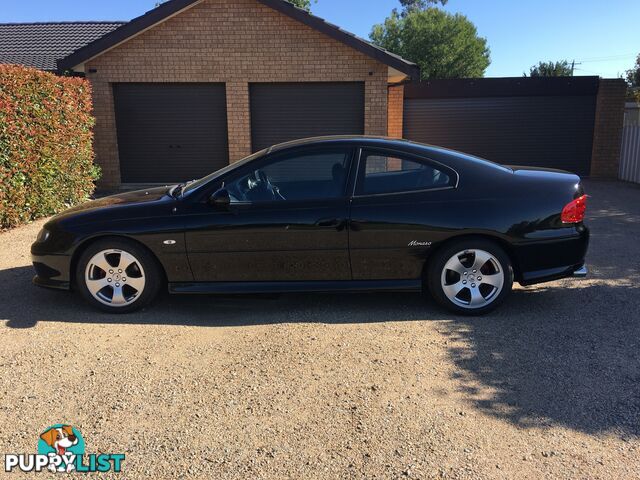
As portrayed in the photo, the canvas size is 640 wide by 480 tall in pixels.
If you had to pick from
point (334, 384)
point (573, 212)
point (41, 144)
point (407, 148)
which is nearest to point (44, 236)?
point (334, 384)

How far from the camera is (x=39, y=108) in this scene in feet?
27.8

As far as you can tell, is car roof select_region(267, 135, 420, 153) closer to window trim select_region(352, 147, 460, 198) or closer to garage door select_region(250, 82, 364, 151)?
window trim select_region(352, 147, 460, 198)

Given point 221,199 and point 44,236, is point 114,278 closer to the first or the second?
point 44,236

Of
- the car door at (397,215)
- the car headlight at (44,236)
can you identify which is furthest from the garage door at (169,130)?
the car door at (397,215)

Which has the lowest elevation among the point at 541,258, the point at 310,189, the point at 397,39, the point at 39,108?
the point at 541,258

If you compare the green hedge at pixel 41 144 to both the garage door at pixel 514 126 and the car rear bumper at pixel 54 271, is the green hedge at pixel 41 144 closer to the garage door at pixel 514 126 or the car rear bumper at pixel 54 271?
the car rear bumper at pixel 54 271

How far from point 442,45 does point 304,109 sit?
4249cm

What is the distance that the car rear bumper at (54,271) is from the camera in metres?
4.75

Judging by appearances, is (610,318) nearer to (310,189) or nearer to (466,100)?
(310,189)

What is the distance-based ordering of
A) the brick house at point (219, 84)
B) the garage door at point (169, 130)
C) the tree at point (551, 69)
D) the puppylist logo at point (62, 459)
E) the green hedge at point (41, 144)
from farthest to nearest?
the tree at point (551, 69), the garage door at point (169, 130), the brick house at point (219, 84), the green hedge at point (41, 144), the puppylist logo at point (62, 459)

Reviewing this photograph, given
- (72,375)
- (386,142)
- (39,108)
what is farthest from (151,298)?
(39,108)

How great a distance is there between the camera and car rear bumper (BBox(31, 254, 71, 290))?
15.6ft

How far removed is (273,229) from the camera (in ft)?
15.1

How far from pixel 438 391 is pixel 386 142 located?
2.34 m
